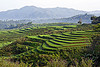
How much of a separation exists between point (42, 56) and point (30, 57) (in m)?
5.47

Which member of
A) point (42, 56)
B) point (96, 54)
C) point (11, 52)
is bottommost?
point (11, 52)

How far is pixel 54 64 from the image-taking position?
810 inches

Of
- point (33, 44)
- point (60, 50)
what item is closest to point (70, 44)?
point (60, 50)

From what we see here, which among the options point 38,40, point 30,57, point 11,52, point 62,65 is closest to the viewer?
point 62,65

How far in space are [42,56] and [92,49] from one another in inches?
568

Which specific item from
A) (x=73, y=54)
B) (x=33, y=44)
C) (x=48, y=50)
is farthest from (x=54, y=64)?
(x=33, y=44)

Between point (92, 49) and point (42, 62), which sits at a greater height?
point (92, 49)

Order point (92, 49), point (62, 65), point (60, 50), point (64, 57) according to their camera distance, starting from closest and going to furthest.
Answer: point (62, 65) → point (92, 49) → point (64, 57) → point (60, 50)

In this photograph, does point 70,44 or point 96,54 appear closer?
point 96,54

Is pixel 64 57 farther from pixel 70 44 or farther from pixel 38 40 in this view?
pixel 38 40

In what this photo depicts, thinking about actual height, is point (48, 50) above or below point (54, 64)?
below

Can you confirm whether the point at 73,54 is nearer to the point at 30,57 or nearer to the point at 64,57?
the point at 64,57

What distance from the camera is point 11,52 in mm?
54906

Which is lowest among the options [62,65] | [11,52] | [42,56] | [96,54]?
[11,52]
